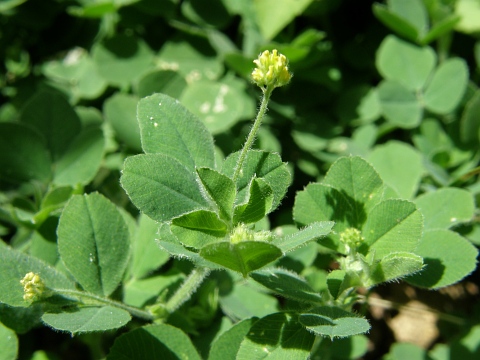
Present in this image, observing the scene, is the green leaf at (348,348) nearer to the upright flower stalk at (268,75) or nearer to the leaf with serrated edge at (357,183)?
the leaf with serrated edge at (357,183)

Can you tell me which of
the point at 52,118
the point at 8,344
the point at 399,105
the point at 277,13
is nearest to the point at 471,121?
the point at 399,105

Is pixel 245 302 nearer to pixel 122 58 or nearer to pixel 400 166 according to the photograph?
pixel 400 166

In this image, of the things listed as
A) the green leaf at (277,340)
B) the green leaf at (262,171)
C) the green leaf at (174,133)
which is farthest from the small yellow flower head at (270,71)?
the green leaf at (277,340)

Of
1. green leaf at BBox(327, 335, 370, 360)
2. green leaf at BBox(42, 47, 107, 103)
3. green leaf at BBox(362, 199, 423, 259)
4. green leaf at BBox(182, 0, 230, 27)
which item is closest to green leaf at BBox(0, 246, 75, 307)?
green leaf at BBox(362, 199, 423, 259)

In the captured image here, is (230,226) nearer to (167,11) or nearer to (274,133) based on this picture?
(274,133)

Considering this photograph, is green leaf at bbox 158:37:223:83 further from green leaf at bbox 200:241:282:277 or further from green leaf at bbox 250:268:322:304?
green leaf at bbox 200:241:282:277

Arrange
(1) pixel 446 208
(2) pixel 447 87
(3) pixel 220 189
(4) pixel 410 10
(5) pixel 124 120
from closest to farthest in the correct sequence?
(3) pixel 220 189 → (1) pixel 446 208 → (5) pixel 124 120 → (2) pixel 447 87 → (4) pixel 410 10
